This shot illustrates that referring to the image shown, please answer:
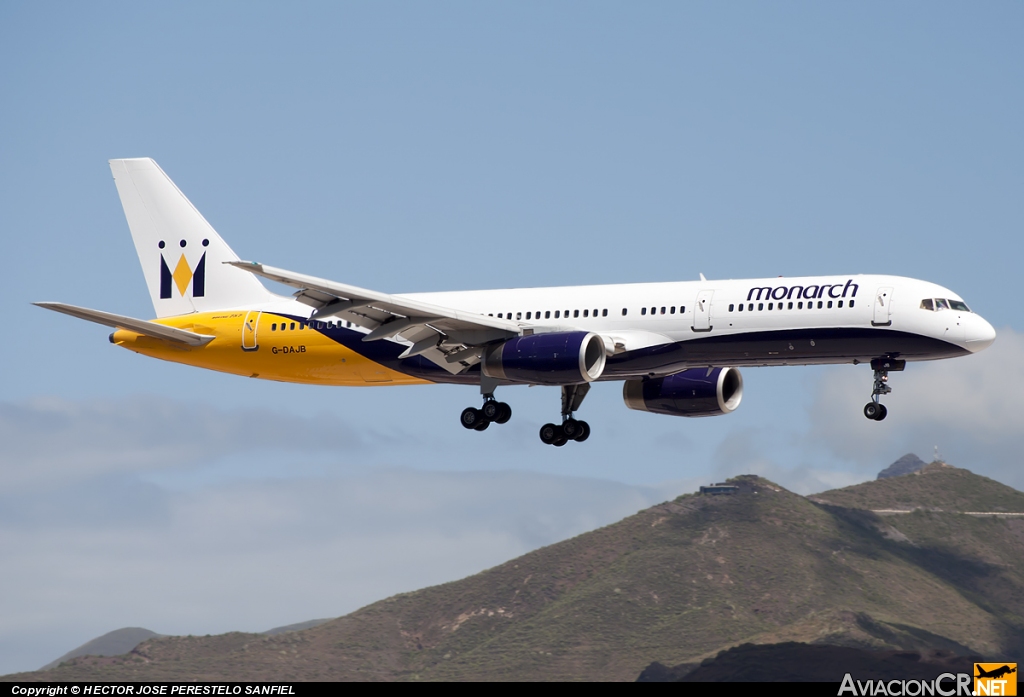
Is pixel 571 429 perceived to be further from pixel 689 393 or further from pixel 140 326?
pixel 140 326

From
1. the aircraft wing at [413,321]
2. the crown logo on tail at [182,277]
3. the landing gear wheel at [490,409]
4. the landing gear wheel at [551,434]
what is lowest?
the landing gear wheel at [551,434]

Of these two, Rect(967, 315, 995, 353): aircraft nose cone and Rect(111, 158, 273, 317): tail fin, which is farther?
Rect(111, 158, 273, 317): tail fin

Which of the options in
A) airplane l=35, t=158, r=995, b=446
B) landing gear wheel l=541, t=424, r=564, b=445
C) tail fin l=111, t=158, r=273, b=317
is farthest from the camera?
tail fin l=111, t=158, r=273, b=317

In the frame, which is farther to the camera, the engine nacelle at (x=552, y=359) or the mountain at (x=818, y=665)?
the mountain at (x=818, y=665)

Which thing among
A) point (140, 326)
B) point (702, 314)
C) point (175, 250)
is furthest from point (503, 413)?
point (175, 250)

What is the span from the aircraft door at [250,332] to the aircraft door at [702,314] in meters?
19.1

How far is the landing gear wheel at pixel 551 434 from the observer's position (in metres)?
58.6

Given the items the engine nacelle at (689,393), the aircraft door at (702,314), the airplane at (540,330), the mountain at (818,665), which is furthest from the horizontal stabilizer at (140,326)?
the mountain at (818,665)

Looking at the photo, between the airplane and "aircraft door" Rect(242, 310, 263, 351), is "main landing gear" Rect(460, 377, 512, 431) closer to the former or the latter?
the airplane

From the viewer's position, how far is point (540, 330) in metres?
54.6

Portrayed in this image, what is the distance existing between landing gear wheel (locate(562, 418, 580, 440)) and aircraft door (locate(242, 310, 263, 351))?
13.5 metres

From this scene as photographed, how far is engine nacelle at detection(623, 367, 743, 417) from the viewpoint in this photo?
194 ft

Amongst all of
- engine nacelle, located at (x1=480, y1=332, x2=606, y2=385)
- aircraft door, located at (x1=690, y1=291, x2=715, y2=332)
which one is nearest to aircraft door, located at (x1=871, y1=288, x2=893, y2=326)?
aircraft door, located at (x1=690, y1=291, x2=715, y2=332)

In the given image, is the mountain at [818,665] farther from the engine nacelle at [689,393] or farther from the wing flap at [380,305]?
the wing flap at [380,305]
